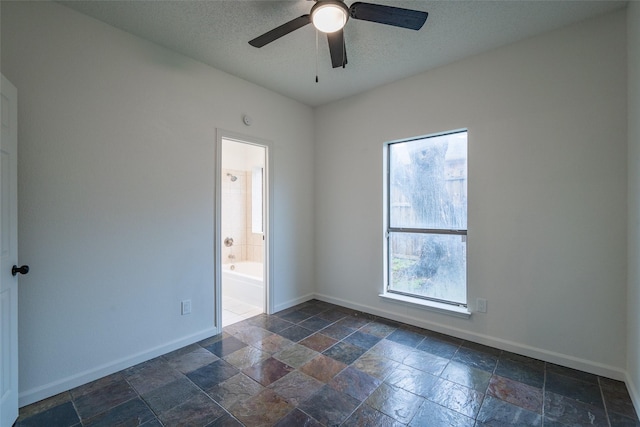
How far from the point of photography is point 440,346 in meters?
2.71

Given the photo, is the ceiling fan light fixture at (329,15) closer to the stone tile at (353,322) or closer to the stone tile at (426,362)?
the stone tile at (426,362)

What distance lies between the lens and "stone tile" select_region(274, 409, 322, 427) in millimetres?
1736

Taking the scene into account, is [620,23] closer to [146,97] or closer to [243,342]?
[146,97]

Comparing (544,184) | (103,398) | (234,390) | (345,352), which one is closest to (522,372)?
(345,352)

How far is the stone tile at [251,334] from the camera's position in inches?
114

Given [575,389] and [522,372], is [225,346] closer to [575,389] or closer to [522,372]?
[522,372]

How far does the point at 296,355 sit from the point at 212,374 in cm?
69

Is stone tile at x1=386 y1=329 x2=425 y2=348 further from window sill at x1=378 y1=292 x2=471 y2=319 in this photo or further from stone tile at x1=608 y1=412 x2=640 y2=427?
stone tile at x1=608 y1=412 x2=640 y2=427

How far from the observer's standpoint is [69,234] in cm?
211

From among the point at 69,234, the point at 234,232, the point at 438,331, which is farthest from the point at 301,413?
the point at 234,232

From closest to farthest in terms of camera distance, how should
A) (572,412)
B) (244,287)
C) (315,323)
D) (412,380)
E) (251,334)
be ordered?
1. (572,412)
2. (412,380)
3. (251,334)
4. (315,323)
5. (244,287)

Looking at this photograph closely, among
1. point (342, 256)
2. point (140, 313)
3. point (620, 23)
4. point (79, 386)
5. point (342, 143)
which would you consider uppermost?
point (620, 23)

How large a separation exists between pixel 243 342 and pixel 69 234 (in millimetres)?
1680

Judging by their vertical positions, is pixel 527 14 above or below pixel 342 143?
above
